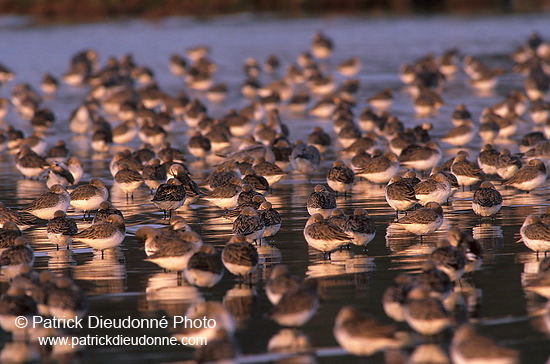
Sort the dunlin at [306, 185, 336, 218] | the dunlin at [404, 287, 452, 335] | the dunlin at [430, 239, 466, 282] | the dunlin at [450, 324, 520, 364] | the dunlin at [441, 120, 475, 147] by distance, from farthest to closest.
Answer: the dunlin at [441, 120, 475, 147] → the dunlin at [306, 185, 336, 218] → the dunlin at [430, 239, 466, 282] → the dunlin at [404, 287, 452, 335] → the dunlin at [450, 324, 520, 364]

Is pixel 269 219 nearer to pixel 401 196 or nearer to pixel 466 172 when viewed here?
pixel 401 196

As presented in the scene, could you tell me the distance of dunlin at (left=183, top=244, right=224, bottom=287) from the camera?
14.0 meters

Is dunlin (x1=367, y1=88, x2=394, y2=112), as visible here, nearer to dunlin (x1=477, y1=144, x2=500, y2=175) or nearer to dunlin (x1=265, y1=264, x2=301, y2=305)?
dunlin (x1=477, y1=144, x2=500, y2=175)

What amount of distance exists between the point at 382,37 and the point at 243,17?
Answer: 21291 mm

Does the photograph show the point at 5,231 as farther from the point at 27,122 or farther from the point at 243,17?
the point at 243,17

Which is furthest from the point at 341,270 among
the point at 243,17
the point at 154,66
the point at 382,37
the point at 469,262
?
the point at 243,17

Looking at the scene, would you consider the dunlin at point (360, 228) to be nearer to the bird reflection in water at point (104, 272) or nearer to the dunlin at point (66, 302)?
the bird reflection in water at point (104, 272)

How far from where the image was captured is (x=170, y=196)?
19.5 metres

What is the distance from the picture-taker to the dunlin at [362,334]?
36.5 feet

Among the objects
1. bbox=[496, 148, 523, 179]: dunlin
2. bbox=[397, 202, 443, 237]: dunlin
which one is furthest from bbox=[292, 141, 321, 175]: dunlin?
bbox=[397, 202, 443, 237]: dunlin

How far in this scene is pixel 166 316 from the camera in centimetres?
1336

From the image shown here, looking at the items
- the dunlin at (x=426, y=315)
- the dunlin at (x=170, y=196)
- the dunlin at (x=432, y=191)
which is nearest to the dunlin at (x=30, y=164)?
the dunlin at (x=170, y=196)

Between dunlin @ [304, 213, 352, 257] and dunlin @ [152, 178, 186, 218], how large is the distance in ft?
14.2

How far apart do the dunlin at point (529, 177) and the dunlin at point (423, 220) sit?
14.5 ft
